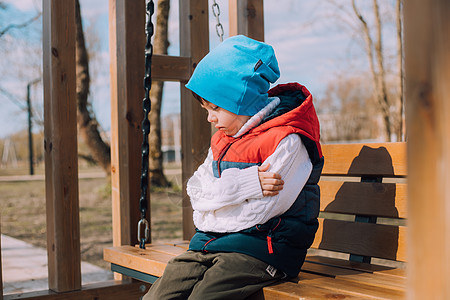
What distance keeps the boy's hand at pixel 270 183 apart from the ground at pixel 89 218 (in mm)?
893

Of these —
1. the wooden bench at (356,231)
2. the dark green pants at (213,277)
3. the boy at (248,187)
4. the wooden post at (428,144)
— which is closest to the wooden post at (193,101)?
the wooden bench at (356,231)

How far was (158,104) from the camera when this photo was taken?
946 centimetres

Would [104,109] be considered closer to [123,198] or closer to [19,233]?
[19,233]

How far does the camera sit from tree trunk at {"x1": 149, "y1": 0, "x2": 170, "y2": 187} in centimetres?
828

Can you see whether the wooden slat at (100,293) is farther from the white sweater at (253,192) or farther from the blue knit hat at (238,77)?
the blue knit hat at (238,77)

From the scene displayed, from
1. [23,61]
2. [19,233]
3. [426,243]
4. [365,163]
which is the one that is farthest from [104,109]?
[426,243]

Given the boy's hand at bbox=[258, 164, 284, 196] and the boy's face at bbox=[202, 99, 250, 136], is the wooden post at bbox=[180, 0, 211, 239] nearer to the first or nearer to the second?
the boy's face at bbox=[202, 99, 250, 136]

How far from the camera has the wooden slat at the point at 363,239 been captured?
2330 mm

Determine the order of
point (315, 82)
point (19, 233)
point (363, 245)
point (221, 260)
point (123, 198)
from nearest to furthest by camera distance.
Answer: point (221, 260) < point (363, 245) < point (123, 198) < point (19, 233) < point (315, 82)

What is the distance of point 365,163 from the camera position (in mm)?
2543

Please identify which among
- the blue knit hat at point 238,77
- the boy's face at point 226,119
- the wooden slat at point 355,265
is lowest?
the wooden slat at point 355,265

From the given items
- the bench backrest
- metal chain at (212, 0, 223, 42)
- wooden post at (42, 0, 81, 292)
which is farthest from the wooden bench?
metal chain at (212, 0, 223, 42)

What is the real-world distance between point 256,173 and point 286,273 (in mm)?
374

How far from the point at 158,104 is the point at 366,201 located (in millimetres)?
7259
